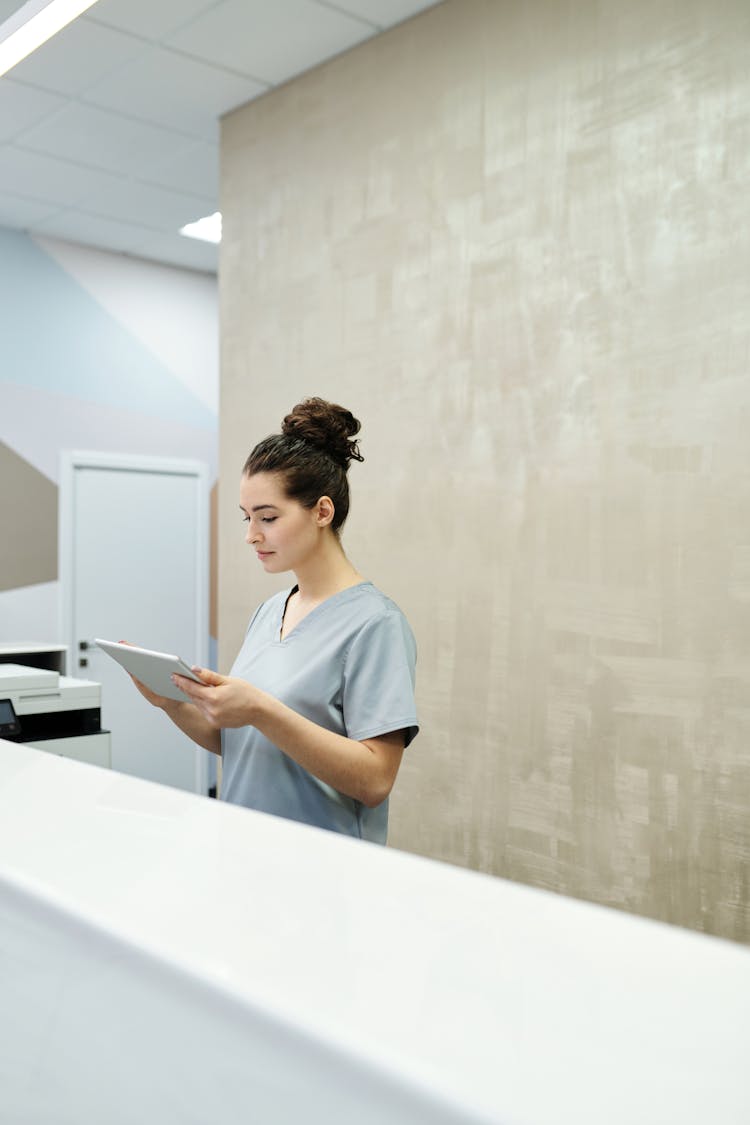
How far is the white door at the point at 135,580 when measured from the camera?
505 centimetres

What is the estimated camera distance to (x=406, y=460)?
126 inches

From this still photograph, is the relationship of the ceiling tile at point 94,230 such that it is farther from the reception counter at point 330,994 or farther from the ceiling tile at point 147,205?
the reception counter at point 330,994

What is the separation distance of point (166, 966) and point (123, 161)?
424cm

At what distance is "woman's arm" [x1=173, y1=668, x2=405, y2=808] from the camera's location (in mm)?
1455

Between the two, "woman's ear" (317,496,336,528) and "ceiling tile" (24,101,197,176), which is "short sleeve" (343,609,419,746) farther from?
"ceiling tile" (24,101,197,176)

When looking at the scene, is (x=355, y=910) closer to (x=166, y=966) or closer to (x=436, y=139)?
(x=166, y=966)

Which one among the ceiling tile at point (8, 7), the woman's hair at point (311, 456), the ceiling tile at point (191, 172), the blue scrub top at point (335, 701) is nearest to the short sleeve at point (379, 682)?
the blue scrub top at point (335, 701)

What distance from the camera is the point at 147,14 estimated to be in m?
3.15

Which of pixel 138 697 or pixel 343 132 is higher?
pixel 343 132

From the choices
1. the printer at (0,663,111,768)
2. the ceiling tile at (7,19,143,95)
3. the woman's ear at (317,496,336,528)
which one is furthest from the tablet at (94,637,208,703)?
the ceiling tile at (7,19,143,95)

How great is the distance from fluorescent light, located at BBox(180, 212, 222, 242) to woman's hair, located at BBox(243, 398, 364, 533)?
3430 millimetres

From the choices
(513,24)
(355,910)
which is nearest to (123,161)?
(513,24)

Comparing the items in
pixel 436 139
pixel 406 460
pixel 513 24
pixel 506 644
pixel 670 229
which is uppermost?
pixel 513 24

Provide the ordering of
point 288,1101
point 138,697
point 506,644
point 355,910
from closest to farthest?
point 288,1101
point 355,910
point 506,644
point 138,697
